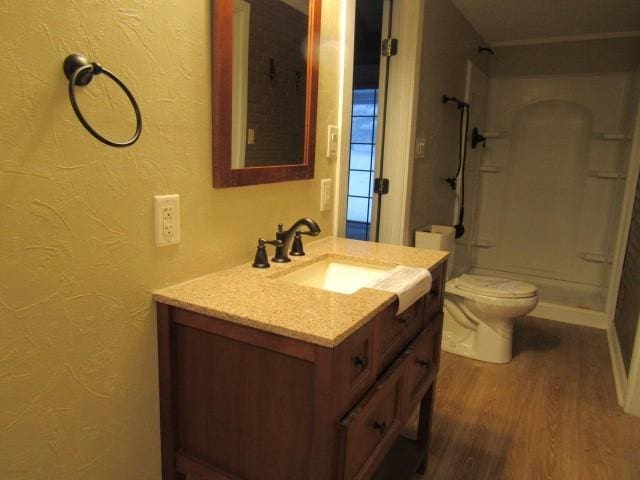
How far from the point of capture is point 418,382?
1.49 metres

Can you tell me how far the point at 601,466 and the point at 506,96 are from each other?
3034 mm

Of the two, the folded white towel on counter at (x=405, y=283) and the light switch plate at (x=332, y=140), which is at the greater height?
the light switch plate at (x=332, y=140)

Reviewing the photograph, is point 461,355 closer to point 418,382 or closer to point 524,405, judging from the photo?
point 524,405

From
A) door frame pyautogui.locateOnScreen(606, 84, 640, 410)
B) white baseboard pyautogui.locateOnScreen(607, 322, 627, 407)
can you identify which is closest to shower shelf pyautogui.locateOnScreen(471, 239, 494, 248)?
door frame pyautogui.locateOnScreen(606, 84, 640, 410)

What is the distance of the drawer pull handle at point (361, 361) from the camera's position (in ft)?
3.33

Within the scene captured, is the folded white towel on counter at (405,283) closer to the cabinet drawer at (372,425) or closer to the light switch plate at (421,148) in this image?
the cabinet drawer at (372,425)

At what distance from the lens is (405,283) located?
4.09ft

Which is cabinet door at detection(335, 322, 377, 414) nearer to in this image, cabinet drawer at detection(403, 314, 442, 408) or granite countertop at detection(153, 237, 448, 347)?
granite countertop at detection(153, 237, 448, 347)

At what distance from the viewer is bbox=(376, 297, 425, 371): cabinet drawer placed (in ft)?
3.79

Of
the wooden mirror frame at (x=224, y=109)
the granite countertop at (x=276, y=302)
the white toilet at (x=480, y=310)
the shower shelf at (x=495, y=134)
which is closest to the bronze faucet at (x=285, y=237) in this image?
the granite countertop at (x=276, y=302)

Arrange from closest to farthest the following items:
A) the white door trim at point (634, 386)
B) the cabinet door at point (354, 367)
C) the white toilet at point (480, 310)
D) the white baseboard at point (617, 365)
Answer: the cabinet door at point (354, 367)
the white door trim at point (634, 386)
the white baseboard at point (617, 365)
the white toilet at point (480, 310)

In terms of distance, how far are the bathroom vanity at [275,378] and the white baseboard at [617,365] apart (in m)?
1.70

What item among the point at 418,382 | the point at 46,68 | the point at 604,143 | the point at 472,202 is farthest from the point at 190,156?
the point at 604,143

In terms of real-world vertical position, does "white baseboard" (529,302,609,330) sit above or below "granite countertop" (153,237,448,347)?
below
